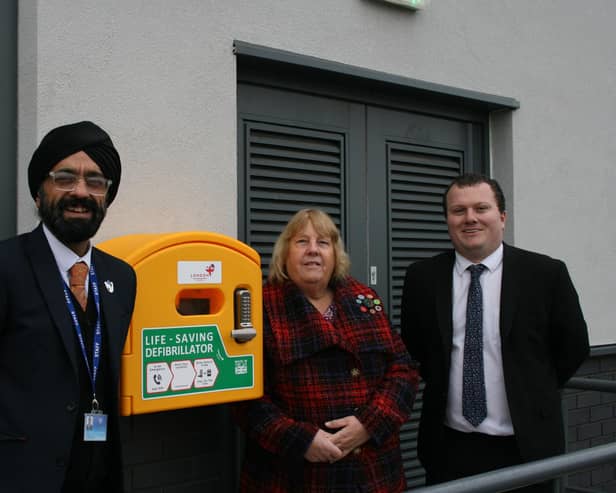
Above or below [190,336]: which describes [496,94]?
above

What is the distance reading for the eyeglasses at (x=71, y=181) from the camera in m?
2.12

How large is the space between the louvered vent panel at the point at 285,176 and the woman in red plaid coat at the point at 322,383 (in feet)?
2.51

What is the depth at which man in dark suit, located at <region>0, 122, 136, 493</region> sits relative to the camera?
1.96 meters

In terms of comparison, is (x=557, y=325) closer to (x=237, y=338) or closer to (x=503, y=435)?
(x=503, y=435)

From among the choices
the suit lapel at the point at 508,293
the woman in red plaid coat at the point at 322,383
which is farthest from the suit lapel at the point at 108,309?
the suit lapel at the point at 508,293

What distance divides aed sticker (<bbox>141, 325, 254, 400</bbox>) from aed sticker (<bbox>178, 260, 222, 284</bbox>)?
0.55ft

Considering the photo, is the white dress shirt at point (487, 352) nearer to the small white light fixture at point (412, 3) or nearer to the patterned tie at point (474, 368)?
the patterned tie at point (474, 368)

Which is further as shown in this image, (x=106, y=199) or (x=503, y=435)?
(x=503, y=435)

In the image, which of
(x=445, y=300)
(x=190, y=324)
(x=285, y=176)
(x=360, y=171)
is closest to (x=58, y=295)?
(x=190, y=324)

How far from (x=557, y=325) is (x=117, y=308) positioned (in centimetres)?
174

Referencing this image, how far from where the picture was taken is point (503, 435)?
9.32ft

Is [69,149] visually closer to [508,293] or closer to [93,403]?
[93,403]

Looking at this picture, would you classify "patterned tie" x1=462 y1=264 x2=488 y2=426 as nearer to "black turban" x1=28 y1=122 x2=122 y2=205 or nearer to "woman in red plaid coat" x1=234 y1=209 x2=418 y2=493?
"woman in red plaid coat" x1=234 y1=209 x2=418 y2=493

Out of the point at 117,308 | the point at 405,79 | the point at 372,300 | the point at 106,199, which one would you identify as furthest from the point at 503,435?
the point at 405,79
